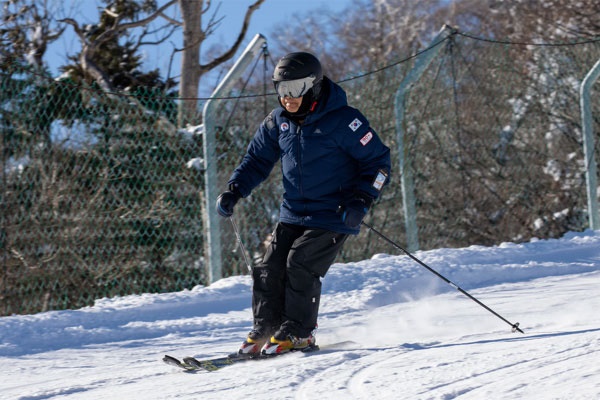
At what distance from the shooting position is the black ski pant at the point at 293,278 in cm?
452

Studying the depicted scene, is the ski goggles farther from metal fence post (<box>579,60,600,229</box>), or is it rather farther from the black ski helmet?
metal fence post (<box>579,60,600,229</box>)

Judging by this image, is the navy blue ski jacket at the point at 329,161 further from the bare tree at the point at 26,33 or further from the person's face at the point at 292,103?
the bare tree at the point at 26,33

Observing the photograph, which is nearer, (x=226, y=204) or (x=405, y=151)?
(x=226, y=204)

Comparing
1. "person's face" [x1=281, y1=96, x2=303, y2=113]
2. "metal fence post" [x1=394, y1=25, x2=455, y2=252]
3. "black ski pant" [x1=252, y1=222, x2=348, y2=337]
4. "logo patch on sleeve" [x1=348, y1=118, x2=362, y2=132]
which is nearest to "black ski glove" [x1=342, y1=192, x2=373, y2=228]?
"black ski pant" [x1=252, y1=222, x2=348, y2=337]

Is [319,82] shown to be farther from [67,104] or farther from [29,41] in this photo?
[29,41]

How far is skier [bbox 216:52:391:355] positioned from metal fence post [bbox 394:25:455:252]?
291cm

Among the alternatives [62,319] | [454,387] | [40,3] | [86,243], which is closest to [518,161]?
[86,243]

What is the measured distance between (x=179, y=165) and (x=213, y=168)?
307 mm

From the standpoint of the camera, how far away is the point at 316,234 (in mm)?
4570

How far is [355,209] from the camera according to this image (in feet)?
14.4

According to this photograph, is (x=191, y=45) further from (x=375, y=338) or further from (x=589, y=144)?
(x=375, y=338)

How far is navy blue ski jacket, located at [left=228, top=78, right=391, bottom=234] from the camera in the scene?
14.9 feet

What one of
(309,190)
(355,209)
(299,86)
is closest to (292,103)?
(299,86)

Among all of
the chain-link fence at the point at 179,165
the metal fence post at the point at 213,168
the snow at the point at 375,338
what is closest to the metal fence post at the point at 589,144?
the chain-link fence at the point at 179,165
